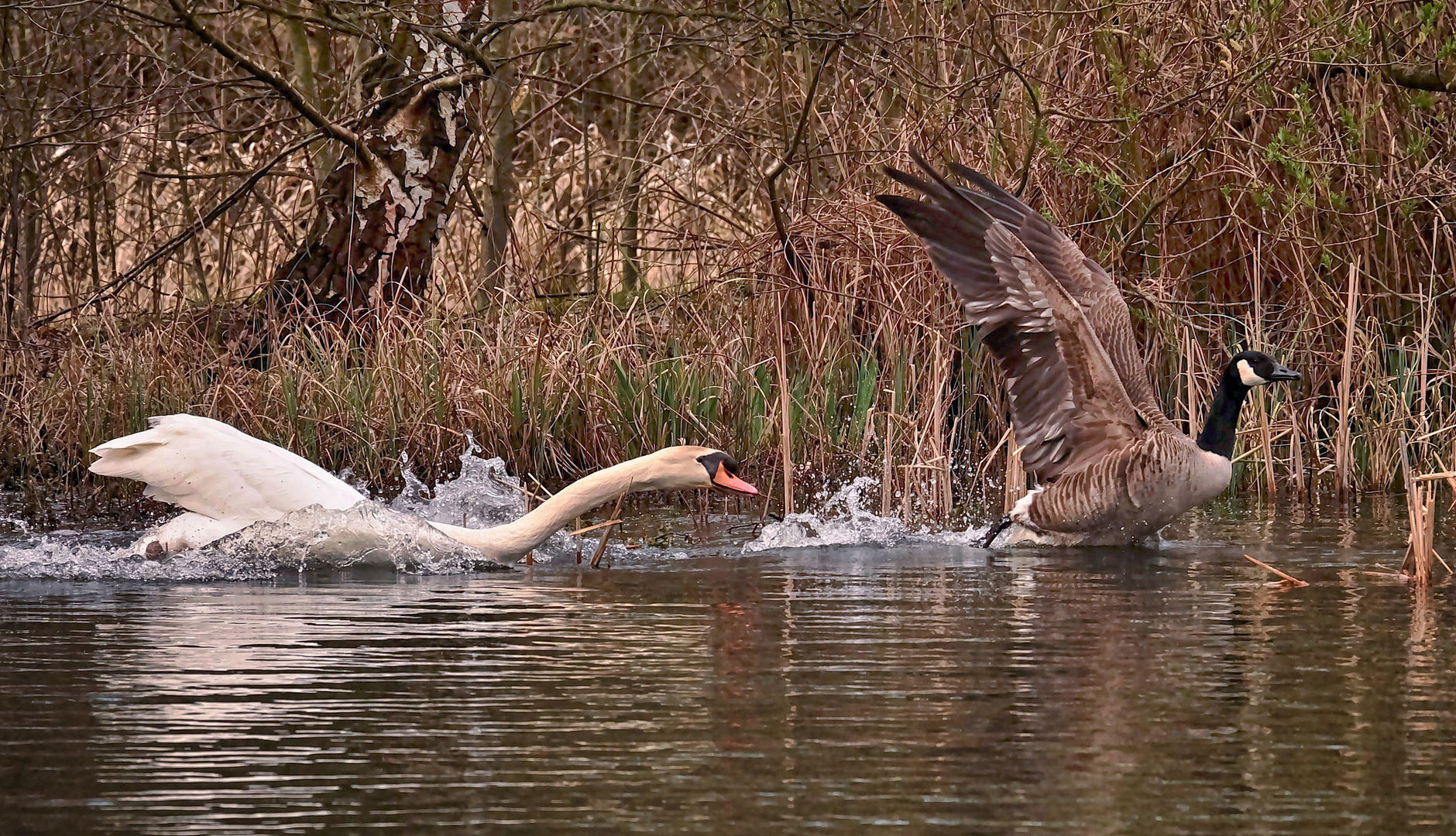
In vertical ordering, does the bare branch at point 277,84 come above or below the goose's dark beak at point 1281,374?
above

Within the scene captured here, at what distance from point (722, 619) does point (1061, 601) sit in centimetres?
136

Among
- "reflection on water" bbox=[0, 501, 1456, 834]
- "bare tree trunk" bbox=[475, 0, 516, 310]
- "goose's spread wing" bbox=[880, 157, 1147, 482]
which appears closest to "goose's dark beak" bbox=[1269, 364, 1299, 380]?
"goose's spread wing" bbox=[880, 157, 1147, 482]

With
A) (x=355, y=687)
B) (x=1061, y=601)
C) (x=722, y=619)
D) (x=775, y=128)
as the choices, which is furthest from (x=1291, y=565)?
(x=775, y=128)

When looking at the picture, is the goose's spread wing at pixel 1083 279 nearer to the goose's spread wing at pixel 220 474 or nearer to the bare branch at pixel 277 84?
the goose's spread wing at pixel 220 474

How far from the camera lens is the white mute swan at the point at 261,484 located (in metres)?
8.58

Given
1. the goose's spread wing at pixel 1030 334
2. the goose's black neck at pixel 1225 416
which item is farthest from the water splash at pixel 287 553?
the goose's black neck at pixel 1225 416

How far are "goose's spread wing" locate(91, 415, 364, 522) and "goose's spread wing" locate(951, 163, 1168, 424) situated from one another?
3.36m

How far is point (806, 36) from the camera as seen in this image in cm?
1119

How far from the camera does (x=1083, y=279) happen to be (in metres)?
10.2

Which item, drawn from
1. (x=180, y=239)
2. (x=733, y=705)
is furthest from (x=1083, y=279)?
(x=180, y=239)

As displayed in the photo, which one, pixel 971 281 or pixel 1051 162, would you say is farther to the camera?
pixel 1051 162

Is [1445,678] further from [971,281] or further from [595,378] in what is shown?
[595,378]

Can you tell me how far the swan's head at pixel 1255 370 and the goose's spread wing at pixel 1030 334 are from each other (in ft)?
2.38

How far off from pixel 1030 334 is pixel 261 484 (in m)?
3.53
